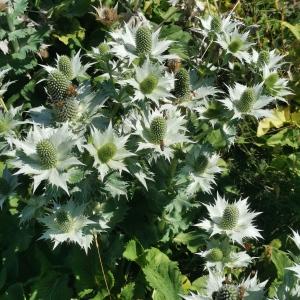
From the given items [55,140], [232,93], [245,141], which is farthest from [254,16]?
[55,140]

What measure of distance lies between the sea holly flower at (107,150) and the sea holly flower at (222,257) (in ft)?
1.75

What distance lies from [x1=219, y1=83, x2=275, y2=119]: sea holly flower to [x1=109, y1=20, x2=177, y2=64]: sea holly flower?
295 mm

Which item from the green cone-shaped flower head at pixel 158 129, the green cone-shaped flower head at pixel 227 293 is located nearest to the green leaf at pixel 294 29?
the green cone-shaped flower head at pixel 158 129

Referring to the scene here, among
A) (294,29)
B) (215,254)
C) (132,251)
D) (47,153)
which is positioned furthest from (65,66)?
(294,29)

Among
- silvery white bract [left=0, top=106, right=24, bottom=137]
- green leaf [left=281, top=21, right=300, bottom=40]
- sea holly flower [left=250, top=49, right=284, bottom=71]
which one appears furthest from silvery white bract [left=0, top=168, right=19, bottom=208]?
green leaf [left=281, top=21, right=300, bottom=40]

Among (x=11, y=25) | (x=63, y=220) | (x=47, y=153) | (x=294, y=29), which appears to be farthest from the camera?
(x=294, y=29)

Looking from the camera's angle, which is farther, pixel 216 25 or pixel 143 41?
pixel 216 25

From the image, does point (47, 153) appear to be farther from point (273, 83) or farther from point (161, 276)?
point (273, 83)

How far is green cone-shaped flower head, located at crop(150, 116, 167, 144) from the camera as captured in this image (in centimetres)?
175

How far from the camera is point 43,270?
2.10 metres

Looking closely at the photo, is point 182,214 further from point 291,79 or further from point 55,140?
point 291,79

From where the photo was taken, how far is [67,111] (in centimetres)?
184

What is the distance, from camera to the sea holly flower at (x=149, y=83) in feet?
5.88

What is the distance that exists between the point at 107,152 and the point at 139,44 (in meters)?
0.49
